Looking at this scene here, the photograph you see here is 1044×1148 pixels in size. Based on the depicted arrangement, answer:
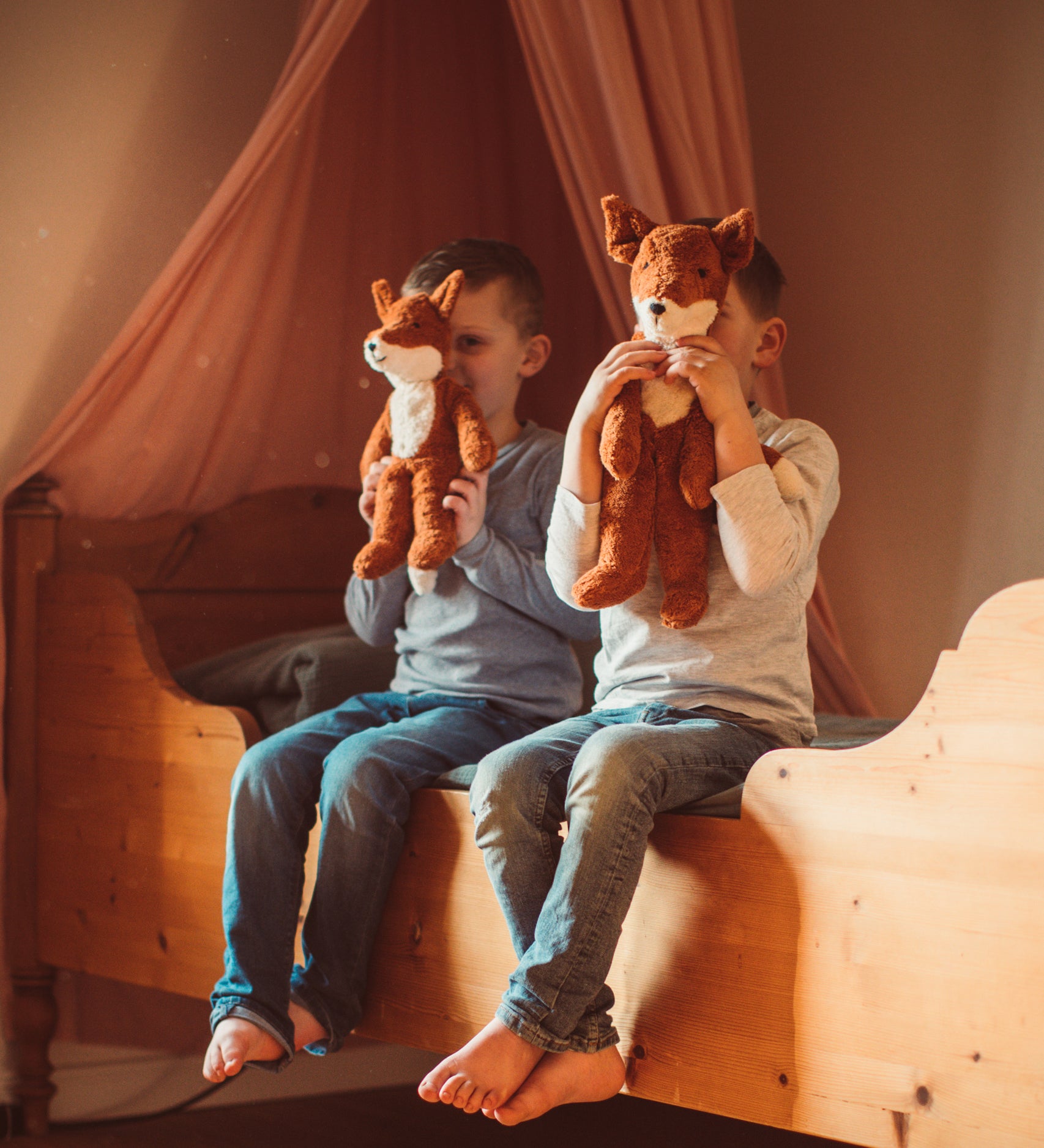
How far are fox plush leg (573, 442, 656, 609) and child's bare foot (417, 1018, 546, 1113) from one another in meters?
0.42

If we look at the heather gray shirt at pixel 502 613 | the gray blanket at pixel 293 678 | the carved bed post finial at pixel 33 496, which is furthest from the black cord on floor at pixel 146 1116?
the carved bed post finial at pixel 33 496

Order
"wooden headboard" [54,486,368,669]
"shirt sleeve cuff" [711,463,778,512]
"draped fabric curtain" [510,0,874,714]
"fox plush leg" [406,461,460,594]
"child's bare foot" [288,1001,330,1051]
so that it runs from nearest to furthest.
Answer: "shirt sleeve cuff" [711,463,778,512]
"child's bare foot" [288,1001,330,1051]
"fox plush leg" [406,461,460,594]
"draped fabric curtain" [510,0,874,714]
"wooden headboard" [54,486,368,669]

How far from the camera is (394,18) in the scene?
2.19 m

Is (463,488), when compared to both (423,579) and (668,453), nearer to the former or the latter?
(423,579)

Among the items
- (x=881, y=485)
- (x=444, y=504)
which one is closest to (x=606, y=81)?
(x=444, y=504)

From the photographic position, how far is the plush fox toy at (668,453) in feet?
3.89

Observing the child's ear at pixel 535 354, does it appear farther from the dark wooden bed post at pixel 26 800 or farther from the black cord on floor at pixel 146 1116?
the black cord on floor at pixel 146 1116

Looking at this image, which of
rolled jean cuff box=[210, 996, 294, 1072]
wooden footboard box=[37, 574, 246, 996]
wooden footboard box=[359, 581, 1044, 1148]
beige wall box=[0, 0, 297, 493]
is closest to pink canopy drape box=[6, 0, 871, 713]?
beige wall box=[0, 0, 297, 493]

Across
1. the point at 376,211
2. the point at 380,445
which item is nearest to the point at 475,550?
the point at 380,445

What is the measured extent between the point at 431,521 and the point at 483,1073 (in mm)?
628

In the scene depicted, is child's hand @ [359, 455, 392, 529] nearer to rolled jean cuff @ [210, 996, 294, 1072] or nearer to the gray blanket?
the gray blanket

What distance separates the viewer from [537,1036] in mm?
1056

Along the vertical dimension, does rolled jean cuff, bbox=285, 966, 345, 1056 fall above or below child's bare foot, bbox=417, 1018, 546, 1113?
below

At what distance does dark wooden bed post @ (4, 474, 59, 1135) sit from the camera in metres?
1.79
